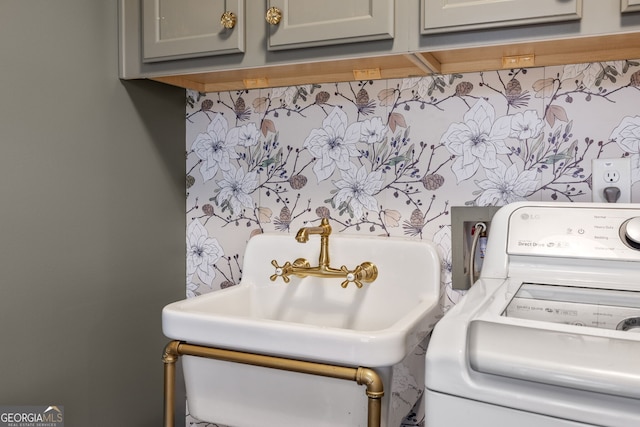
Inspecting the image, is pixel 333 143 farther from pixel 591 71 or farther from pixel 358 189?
pixel 591 71

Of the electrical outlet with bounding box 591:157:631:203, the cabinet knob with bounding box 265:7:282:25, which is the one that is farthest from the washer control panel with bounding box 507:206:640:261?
the cabinet knob with bounding box 265:7:282:25

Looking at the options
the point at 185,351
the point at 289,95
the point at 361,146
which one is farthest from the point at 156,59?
the point at 185,351

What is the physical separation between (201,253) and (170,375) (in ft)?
1.88

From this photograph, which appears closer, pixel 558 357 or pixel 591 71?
pixel 558 357

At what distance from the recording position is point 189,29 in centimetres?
132

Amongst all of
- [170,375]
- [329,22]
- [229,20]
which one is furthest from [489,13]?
[170,375]

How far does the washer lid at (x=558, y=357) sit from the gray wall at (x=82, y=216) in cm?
101

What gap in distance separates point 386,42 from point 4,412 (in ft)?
3.86

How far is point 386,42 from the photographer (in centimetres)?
114

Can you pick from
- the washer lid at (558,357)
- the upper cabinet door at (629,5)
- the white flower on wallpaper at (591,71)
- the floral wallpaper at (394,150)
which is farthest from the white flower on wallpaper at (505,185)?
the washer lid at (558,357)

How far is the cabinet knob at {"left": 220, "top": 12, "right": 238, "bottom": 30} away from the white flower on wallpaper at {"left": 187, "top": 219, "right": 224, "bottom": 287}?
696 millimetres

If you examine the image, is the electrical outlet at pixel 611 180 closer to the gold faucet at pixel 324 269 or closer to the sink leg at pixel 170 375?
the gold faucet at pixel 324 269

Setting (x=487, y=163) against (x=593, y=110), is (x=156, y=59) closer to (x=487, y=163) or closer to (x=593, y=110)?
(x=487, y=163)

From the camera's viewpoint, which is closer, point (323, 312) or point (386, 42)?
point (386, 42)
